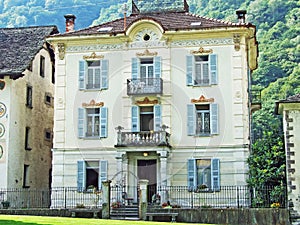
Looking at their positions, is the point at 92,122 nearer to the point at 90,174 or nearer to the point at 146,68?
the point at 90,174

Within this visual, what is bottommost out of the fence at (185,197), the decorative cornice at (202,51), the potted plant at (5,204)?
the potted plant at (5,204)

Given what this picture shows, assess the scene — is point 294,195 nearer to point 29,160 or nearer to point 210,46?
point 210,46

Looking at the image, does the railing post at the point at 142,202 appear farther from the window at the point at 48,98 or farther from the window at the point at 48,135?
the window at the point at 48,98

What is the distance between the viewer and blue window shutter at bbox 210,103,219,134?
1257 inches

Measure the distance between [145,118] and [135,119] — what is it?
0.72m

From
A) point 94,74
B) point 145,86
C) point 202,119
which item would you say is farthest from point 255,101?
→ point 94,74

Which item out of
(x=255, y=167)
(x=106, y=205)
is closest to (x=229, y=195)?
(x=255, y=167)

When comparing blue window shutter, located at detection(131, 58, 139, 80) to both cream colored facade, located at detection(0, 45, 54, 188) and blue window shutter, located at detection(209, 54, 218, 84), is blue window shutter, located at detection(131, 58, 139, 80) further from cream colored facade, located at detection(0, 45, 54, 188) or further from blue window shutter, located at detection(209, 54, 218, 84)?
cream colored facade, located at detection(0, 45, 54, 188)

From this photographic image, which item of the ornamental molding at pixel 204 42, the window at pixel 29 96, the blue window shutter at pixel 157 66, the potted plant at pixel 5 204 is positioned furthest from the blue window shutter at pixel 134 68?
the potted plant at pixel 5 204

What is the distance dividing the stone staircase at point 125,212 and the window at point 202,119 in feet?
17.1

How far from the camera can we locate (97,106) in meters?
33.5

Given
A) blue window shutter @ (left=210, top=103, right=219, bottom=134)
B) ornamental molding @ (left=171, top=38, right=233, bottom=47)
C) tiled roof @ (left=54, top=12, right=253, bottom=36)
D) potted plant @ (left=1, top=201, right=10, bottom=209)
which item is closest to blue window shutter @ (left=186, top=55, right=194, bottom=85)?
ornamental molding @ (left=171, top=38, right=233, bottom=47)

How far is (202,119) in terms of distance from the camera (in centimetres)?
3256

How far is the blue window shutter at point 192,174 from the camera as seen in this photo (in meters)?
31.6
